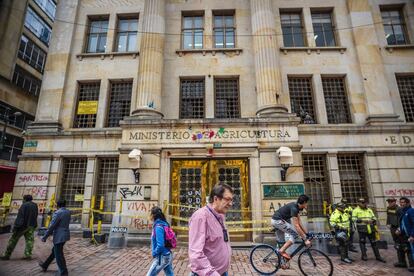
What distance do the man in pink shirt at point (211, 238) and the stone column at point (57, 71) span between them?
14931mm

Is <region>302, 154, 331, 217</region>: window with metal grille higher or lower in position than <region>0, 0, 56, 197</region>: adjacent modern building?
lower

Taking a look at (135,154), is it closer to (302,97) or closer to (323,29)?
(302,97)

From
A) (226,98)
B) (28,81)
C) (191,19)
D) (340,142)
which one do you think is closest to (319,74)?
(340,142)

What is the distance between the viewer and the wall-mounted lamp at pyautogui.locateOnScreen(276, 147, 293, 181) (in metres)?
11.1

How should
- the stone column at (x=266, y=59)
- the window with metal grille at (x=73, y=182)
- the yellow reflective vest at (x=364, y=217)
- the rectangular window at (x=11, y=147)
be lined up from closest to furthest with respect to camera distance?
the yellow reflective vest at (x=364, y=217), the stone column at (x=266, y=59), the window with metal grille at (x=73, y=182), the rectangular window at (x=11, y=147)

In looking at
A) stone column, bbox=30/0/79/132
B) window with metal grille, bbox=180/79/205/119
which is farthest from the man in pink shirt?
stone column, bbox=30/0/79/132

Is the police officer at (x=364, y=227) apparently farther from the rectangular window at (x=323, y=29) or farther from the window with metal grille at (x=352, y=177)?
the rectangular window at (x=323, y=29)

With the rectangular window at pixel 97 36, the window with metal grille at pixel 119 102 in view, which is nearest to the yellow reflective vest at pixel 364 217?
the window with metal grille at pixel 119 102

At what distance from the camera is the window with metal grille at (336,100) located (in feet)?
49.5

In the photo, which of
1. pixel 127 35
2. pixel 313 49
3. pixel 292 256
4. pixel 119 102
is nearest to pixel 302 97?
pixel 313 49

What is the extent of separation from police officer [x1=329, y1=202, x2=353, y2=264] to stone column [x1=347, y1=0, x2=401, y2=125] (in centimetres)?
721

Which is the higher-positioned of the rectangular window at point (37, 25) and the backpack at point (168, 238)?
the rectangular window at point (37, 25)

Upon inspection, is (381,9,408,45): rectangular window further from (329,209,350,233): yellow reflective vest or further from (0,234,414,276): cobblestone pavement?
(0,234,414,276): cobblestone pavement

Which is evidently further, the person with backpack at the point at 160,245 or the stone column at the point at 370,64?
the stone column at the point at 370,64
